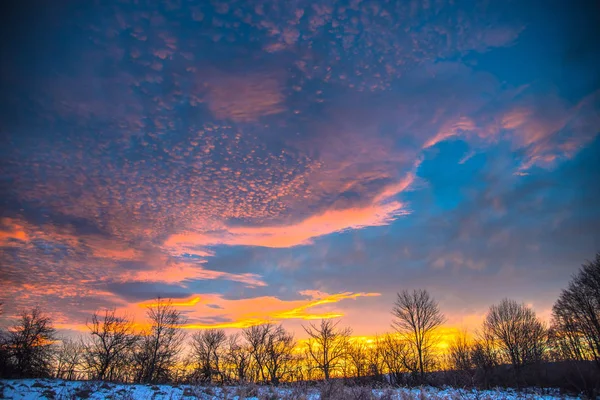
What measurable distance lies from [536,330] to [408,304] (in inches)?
1092

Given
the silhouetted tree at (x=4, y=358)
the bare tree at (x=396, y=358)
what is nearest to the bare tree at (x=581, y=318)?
the bare tree at (x=396, y=358)

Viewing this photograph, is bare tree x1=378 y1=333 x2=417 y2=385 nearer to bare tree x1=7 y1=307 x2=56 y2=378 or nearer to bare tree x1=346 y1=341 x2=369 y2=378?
bare tree x1=346 y1=341 x2=369 y2=378

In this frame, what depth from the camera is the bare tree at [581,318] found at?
4784 cm

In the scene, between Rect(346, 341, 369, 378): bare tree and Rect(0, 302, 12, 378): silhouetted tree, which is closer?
Rect(0, 302, 12, 378): silhouetted tree

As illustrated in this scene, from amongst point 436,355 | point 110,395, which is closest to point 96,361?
point 110,395

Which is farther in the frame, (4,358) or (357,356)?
(357,356)

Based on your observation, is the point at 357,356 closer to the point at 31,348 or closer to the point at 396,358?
the point at 396,358

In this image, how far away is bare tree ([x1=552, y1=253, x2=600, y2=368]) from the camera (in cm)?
4784

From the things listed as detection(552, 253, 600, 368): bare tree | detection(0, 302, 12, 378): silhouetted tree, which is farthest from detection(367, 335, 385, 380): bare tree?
detection(0, 302, 12, 378): silhouetted tree

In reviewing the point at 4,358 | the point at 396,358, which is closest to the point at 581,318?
the point at 396,358

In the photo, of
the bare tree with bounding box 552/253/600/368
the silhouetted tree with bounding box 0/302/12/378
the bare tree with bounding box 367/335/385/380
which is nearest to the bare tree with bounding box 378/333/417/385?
the bare tree with bounding box 367/335/385/380

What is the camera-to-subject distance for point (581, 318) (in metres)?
51.1

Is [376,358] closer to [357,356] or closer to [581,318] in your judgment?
[357,356]

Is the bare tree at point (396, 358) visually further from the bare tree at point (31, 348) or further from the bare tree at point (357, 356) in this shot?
the bare tree at point (31, 348)
